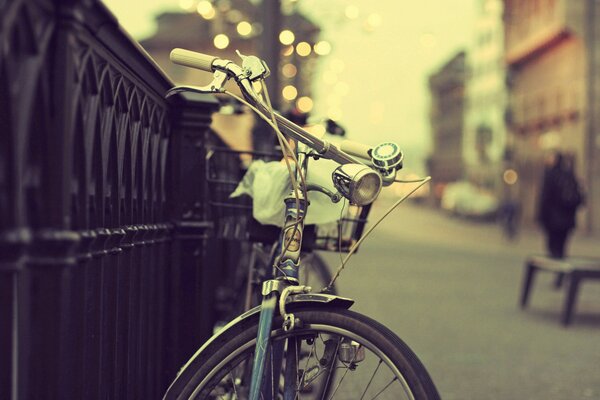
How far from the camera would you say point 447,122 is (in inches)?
3541

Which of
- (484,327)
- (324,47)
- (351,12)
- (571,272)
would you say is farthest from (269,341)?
(324,47)

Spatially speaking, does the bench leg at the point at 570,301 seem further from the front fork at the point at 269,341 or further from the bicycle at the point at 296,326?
the front fork at the point at 269,341

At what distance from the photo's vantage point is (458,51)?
92.4 meters

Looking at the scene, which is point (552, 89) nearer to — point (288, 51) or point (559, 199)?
point (288, 51)

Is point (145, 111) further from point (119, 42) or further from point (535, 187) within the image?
point (535, 187)

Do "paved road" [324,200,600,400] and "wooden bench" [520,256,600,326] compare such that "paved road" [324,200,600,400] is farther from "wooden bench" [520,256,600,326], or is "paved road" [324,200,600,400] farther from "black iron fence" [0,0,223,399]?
"black iron fence" [0,0,223,399]

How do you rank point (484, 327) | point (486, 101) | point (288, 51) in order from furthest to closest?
point (486, 101) < point (288, 51) < point (484, 327)

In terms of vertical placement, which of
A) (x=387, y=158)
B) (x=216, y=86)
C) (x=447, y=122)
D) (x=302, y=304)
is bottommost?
(x=302, y=304)

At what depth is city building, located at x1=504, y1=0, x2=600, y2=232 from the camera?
40.3m

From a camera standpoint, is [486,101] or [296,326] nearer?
[296,326]

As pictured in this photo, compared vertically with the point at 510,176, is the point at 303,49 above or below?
above

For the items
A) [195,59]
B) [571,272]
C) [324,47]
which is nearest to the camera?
[195,59]

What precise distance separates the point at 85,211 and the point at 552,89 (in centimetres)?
4662

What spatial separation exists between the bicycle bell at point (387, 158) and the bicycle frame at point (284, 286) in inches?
8.0
